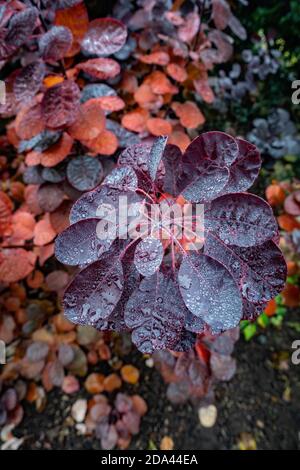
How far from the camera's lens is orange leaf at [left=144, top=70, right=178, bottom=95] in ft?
4.18

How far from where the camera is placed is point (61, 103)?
0.87 metres

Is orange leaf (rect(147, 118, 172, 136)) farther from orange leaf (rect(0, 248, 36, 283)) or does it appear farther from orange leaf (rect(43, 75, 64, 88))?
orange leaf (rect(0, 248, 36, 283))

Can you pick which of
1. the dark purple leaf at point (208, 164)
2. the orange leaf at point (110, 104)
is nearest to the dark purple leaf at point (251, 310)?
the dark purple leaf at point (208, 164)

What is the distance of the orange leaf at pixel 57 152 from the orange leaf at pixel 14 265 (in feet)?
1.11

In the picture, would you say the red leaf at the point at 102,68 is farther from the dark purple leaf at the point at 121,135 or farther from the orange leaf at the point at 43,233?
the orange leaf at the point at 43,233

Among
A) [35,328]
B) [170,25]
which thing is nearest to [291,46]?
[170,25]

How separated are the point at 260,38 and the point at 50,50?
5.08 ft

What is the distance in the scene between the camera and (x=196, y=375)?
1067 mm

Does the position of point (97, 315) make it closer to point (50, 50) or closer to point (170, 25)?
point (50, 50)

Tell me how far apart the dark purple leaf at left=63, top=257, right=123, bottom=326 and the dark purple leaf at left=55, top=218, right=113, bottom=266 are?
0.06 feet

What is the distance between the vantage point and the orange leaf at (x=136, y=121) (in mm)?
1214

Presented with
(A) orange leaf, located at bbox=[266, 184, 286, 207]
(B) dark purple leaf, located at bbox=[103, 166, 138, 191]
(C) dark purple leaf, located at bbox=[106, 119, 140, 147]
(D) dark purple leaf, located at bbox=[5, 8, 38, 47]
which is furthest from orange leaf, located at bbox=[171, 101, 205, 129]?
(B) dark purple leaf, located at bbox=[103, 166, 138, 191]

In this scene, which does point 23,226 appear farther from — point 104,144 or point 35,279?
point 104,144

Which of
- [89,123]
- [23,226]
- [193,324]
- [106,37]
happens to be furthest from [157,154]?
[23,226]
